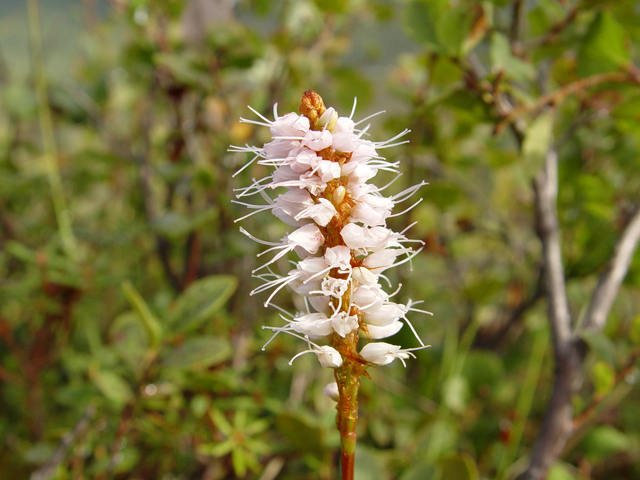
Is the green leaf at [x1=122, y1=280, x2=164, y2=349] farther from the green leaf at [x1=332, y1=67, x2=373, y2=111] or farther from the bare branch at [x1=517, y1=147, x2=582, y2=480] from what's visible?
the green leaf at [x1=332, y1=67, x2=373, y2=111]

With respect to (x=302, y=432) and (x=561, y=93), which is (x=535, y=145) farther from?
(x=302, y=432)

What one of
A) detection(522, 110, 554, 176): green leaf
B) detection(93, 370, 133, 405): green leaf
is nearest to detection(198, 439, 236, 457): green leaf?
detection(93, 370, 133, 405): green leaf

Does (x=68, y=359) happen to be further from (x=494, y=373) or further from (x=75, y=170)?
(x=494, y=373)

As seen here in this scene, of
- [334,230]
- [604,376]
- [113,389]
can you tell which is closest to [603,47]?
[604,376]

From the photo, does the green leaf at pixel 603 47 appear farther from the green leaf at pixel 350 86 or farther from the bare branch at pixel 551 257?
the green leaf at pixel 350 86

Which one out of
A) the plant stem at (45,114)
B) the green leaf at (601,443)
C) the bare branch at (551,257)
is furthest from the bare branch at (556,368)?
the plant stem at (45,114)

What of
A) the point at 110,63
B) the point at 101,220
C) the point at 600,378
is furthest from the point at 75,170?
the point at 600,378
